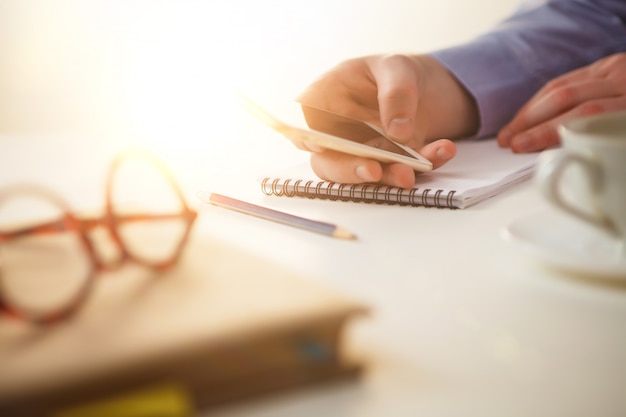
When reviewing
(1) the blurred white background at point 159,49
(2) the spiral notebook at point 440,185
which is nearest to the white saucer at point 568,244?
(2) the spiral notebook at point 440,185

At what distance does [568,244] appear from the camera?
51cm

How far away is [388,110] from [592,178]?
336mm

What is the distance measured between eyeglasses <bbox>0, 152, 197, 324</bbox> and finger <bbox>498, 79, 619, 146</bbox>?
0.54 meters

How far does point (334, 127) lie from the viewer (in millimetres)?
771

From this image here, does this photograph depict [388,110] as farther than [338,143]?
Yes

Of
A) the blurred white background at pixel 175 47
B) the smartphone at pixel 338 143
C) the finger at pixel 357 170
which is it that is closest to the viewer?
the smartphone at pixel 338 143

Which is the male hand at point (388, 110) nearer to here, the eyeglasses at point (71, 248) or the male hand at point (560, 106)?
the male hand at point (560, 106)

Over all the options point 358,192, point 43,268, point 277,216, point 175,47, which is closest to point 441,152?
point 358,192

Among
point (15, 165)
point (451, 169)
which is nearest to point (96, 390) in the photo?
point (451, 169)

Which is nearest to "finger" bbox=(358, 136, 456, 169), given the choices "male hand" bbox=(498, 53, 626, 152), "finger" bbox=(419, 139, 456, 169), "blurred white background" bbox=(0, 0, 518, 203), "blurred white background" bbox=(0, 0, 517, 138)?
"finger" bbox=(419, 139, 456, 169)

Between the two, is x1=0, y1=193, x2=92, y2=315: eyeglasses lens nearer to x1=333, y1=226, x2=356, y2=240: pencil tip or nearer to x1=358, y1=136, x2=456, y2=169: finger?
x1=333, y1=226, x2=356, y2=240: pencil tip

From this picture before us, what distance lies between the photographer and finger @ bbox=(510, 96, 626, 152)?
87 centimetres

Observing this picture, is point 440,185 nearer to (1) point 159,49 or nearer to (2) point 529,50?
(2) point 529,50

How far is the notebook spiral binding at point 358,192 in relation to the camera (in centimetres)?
68
